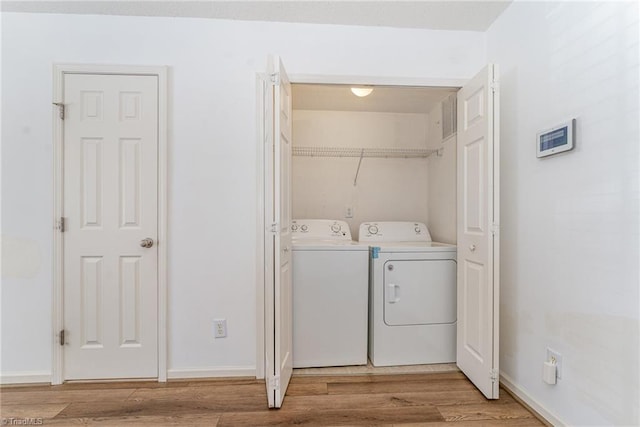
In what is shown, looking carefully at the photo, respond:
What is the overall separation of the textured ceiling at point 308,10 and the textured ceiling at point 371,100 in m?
0.54

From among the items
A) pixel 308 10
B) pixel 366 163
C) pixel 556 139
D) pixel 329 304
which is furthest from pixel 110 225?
pixel 556 139

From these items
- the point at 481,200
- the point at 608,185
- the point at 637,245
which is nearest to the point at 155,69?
the point at 481,200

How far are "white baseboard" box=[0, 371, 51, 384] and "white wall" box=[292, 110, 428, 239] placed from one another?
2152 millimetres

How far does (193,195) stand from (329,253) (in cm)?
101

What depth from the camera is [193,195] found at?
2010mm

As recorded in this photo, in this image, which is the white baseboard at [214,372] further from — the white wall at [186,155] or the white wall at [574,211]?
the white wall at [574,211]

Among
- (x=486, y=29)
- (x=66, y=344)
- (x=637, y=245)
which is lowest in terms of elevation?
(x=66, y=344)

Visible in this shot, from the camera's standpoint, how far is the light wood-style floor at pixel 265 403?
Answer: 5.23ft

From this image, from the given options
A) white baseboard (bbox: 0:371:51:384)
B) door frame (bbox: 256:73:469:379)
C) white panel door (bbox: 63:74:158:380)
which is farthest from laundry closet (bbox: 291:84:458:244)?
white baseboard (bbox: 0:371:51:384)

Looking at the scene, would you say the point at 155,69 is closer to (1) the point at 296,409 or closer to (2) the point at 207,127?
(2) the point at 207,127

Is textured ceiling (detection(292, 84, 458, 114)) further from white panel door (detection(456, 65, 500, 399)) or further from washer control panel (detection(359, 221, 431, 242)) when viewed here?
washer control panel (detection(359, 221, 431, 242))

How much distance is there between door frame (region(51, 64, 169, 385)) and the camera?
1925mm

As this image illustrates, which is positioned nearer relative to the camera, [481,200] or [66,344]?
[481,200]

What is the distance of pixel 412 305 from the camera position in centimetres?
218
